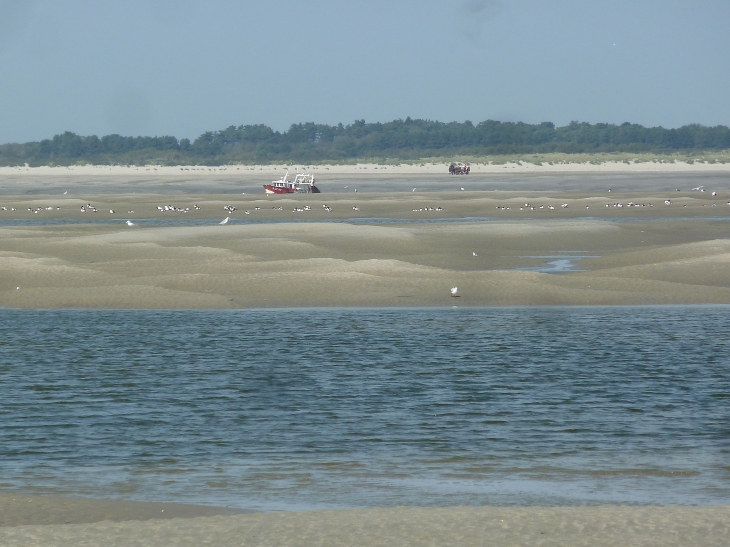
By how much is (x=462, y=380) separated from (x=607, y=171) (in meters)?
103

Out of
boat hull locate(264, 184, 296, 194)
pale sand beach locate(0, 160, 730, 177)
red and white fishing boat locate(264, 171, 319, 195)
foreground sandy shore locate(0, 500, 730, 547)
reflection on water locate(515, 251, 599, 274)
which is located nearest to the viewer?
foreground sandy shore locate(0, 500, 730, 547)

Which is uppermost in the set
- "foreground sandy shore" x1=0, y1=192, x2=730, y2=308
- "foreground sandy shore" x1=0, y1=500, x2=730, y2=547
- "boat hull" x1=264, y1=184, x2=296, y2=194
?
"foreground sandy shore" x1=0, y1=500, x2=730, y2=547

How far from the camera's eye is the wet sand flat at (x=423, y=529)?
7.68 metres

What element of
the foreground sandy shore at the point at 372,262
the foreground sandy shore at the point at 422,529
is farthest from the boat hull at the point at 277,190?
the foreground sandy shore at the point at 422,529

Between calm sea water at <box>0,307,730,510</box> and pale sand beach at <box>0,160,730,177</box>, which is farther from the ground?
calm sea water at <box>0,307,730,510</box>

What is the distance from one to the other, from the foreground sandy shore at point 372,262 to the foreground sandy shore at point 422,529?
45.7 ft

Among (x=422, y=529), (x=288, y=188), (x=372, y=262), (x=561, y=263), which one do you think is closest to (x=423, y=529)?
(x=422, y=529)

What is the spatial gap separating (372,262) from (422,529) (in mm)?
18681

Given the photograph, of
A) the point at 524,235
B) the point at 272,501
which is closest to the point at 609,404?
the point at 272,501

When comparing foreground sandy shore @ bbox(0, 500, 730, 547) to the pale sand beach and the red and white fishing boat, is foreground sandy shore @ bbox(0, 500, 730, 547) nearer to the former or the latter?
the red and white fishing boat

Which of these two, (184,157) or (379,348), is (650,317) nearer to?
(379,348)

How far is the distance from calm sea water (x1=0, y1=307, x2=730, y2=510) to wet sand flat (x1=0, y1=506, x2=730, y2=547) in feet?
1.81

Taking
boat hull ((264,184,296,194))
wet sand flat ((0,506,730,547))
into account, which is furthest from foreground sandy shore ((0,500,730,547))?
boat hull ((264,184,296,194))

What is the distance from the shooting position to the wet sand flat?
768cm
